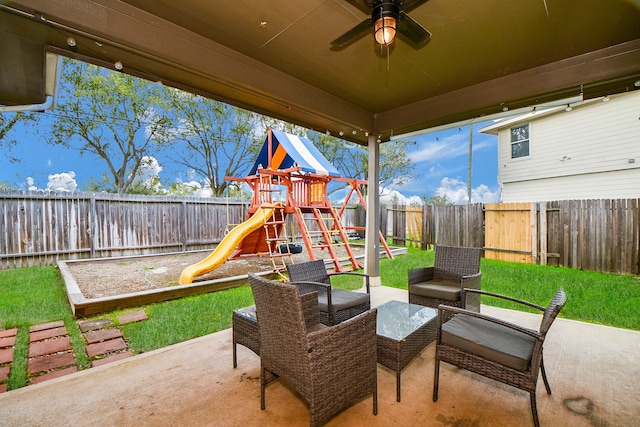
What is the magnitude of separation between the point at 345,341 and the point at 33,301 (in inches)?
182

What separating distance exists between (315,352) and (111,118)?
38.5 ft

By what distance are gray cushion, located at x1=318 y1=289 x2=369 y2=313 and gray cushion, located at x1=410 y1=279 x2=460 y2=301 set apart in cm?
66

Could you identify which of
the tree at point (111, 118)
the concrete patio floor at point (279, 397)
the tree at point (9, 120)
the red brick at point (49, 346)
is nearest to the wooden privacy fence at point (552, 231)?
the concrete patio floor at point (279, 397)

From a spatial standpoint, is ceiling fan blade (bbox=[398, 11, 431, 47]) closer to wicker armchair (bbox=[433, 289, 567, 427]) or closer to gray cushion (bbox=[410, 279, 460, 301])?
wicker armchair (bbox=[433, 289, 567, 427])

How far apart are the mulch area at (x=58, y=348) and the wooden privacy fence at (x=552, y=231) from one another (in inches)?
301

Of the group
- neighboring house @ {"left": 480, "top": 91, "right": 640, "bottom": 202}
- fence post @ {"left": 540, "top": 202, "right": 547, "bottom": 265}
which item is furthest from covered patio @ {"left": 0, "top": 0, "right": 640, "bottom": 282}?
neighboring house @ {"left": 480, "top": 91, "right": 640, "bottom": 202}

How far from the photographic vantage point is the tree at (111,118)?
9.08 m

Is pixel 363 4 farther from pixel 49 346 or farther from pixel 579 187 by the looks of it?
pixel 579 187

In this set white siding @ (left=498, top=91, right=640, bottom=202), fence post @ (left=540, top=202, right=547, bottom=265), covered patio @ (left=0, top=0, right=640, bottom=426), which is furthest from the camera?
white siding @ (left=498, top=91, right=640, bottom=202)

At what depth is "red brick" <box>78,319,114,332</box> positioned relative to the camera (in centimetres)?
313

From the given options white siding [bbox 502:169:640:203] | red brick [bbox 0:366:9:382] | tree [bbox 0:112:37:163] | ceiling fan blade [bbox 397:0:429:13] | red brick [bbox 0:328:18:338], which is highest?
tree [bbox 0:112:37:163]

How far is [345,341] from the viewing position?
1638mm

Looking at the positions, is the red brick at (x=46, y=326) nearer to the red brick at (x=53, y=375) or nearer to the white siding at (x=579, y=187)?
the red brick at (x=53, y=375)

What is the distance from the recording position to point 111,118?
9.88 meters
